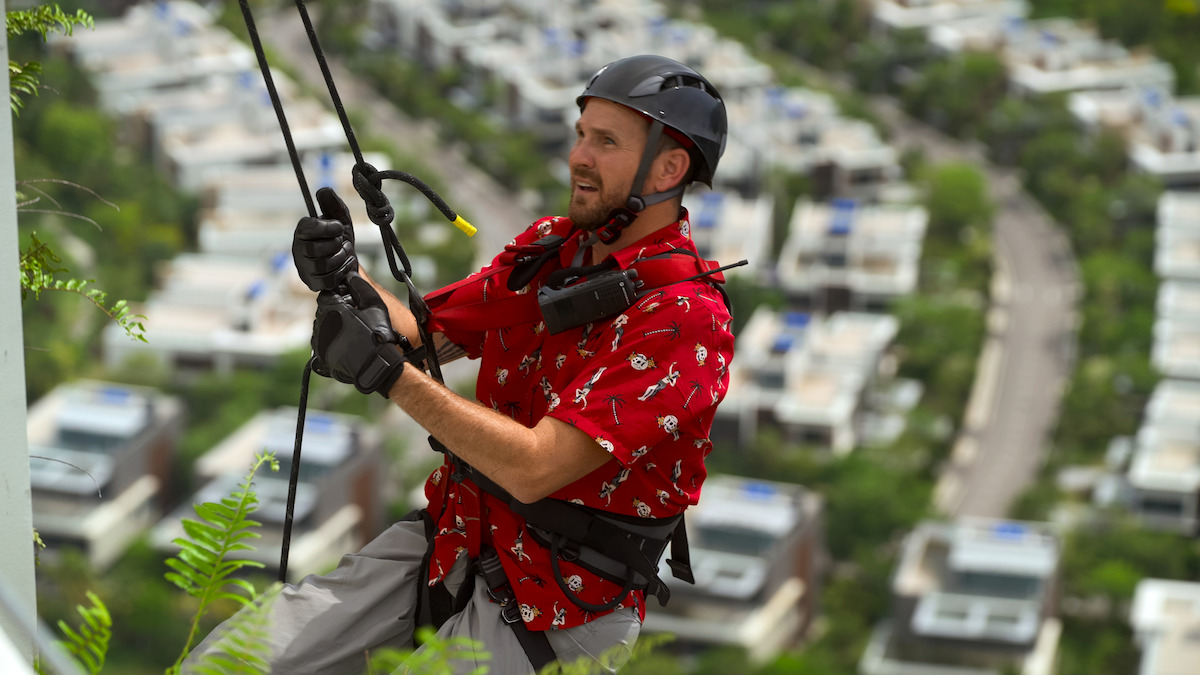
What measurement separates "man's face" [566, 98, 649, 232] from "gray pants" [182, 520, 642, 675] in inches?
31.9

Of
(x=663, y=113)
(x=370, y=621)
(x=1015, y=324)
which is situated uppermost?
(x=663, y=113)

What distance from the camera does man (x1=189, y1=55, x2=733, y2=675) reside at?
2.83 meters

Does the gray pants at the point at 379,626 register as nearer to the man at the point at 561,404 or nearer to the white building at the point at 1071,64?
the man at the point at 561,404

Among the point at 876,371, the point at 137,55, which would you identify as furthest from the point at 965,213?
the point at 137,55

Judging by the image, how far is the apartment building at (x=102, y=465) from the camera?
31781 mm

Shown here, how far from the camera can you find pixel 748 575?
2842cm

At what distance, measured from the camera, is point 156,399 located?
3556 cm

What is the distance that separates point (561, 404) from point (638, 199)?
0.47 meters

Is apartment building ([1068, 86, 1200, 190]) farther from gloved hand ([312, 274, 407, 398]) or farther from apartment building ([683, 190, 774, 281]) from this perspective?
gloved hand ([312, 274, 407, 398])

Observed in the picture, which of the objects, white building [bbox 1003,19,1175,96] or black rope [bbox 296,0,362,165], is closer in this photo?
black rope [bbox 296,0,362,165]

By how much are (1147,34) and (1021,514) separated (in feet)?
112

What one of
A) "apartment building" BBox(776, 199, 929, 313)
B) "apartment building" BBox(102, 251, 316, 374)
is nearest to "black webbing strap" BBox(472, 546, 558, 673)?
"apartment building" BBox(102, 251, 316, 374)

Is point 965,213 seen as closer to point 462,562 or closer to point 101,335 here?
point 101,335

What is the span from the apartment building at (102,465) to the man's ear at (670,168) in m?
30.1
